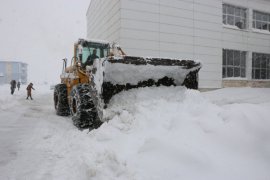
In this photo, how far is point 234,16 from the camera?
16844 mm

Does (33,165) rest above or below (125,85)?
below

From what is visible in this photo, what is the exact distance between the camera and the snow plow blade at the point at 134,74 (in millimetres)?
5395

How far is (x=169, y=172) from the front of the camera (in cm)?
292

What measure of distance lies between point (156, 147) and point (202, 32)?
41.3 ft

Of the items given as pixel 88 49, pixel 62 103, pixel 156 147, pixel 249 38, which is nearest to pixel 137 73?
pixel 88 49

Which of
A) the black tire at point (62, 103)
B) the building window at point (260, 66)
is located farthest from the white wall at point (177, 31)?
the black tire at point (62, 103)

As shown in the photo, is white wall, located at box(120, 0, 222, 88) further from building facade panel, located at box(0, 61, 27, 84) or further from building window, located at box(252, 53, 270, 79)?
building facade panel, located at box(0, 61, 27, 84)

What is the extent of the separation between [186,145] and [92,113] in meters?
2.65

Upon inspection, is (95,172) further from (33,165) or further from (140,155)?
(33,165)

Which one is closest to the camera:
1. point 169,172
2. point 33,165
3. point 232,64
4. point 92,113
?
point 169,172

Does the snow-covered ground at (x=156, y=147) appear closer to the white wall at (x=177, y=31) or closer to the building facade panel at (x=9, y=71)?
the white wall at (x=177, y=31)

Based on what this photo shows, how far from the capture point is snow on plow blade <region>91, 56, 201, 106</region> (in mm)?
5406

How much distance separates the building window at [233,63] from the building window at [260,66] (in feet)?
3.07

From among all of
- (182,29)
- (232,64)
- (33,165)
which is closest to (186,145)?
(33,165)
